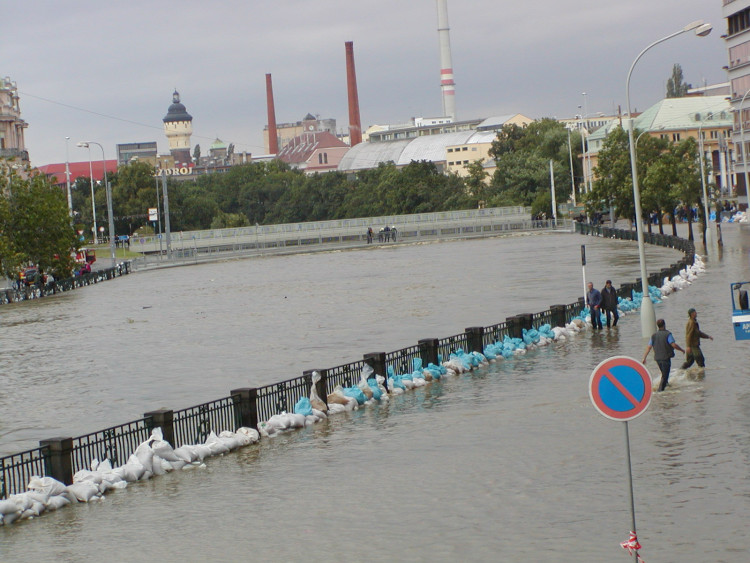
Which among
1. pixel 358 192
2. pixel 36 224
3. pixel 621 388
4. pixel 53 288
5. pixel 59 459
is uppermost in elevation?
pixel 358 192

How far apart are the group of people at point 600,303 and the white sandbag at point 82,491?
17860 mm

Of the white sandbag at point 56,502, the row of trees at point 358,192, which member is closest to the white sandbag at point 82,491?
the white sandbag at point 56,502

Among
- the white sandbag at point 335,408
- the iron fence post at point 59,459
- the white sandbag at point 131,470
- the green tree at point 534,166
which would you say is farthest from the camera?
the green tree at point 534,166

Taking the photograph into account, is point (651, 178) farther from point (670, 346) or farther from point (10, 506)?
point (10, 506)

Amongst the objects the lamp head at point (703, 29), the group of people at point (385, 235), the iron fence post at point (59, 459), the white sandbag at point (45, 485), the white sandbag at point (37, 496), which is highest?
the lamp head at point (703, 29)

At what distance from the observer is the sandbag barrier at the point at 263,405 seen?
15.3 metres

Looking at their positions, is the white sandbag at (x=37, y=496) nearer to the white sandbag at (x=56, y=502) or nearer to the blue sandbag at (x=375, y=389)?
the white sandbag at (x=56, y=502)

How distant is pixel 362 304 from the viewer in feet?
140

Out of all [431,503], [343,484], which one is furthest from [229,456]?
[431,503]

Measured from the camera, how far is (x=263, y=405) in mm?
19812

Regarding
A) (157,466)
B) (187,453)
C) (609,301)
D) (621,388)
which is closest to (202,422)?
(187,453)

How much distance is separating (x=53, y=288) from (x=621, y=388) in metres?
60.1

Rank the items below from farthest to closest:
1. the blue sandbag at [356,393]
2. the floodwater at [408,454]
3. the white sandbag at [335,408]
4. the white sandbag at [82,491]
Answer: the blue sandbag at [356,393], the white sandbag at [335,408], the white sandbag at [82,491], the floodwater at [408,454]

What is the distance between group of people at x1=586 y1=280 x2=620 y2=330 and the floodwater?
57 centimetres
